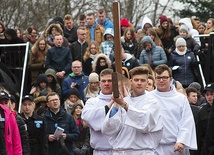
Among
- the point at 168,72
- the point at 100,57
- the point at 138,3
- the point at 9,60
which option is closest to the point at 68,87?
the point at 100,57

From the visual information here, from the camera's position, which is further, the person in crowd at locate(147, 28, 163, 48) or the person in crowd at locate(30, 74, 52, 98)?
the person in crowd at locate(147, 28, 163, 48)

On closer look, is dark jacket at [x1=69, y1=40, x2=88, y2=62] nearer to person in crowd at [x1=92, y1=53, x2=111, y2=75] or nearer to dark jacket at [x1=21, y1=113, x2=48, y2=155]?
person in crowd at [x1=92, y1=53, x2=111, y2=75]

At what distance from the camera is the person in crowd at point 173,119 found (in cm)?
1445

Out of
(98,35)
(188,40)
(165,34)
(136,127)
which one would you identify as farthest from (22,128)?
(165,34)

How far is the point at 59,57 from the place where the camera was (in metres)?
22.6

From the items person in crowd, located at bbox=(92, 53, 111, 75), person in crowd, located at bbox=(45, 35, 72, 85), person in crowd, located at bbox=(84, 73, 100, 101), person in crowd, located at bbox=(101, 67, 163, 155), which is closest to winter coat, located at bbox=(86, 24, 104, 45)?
person in crowd, located at bbox=(45, 35, 72, 85)

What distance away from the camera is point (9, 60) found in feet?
78.7

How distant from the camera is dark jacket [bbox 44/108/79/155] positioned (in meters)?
18.5

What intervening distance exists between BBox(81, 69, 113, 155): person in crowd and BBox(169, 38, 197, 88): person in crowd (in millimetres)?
8401

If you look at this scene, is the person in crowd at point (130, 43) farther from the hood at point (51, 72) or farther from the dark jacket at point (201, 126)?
the dark jacket at point (201, 126)

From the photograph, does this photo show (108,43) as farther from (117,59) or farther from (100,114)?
(117,59)

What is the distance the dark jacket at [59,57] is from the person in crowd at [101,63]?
3.47 ft

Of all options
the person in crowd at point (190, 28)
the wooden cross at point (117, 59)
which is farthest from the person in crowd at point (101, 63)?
the wooden cross at point (117, 59)

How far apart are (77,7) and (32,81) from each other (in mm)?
26025
